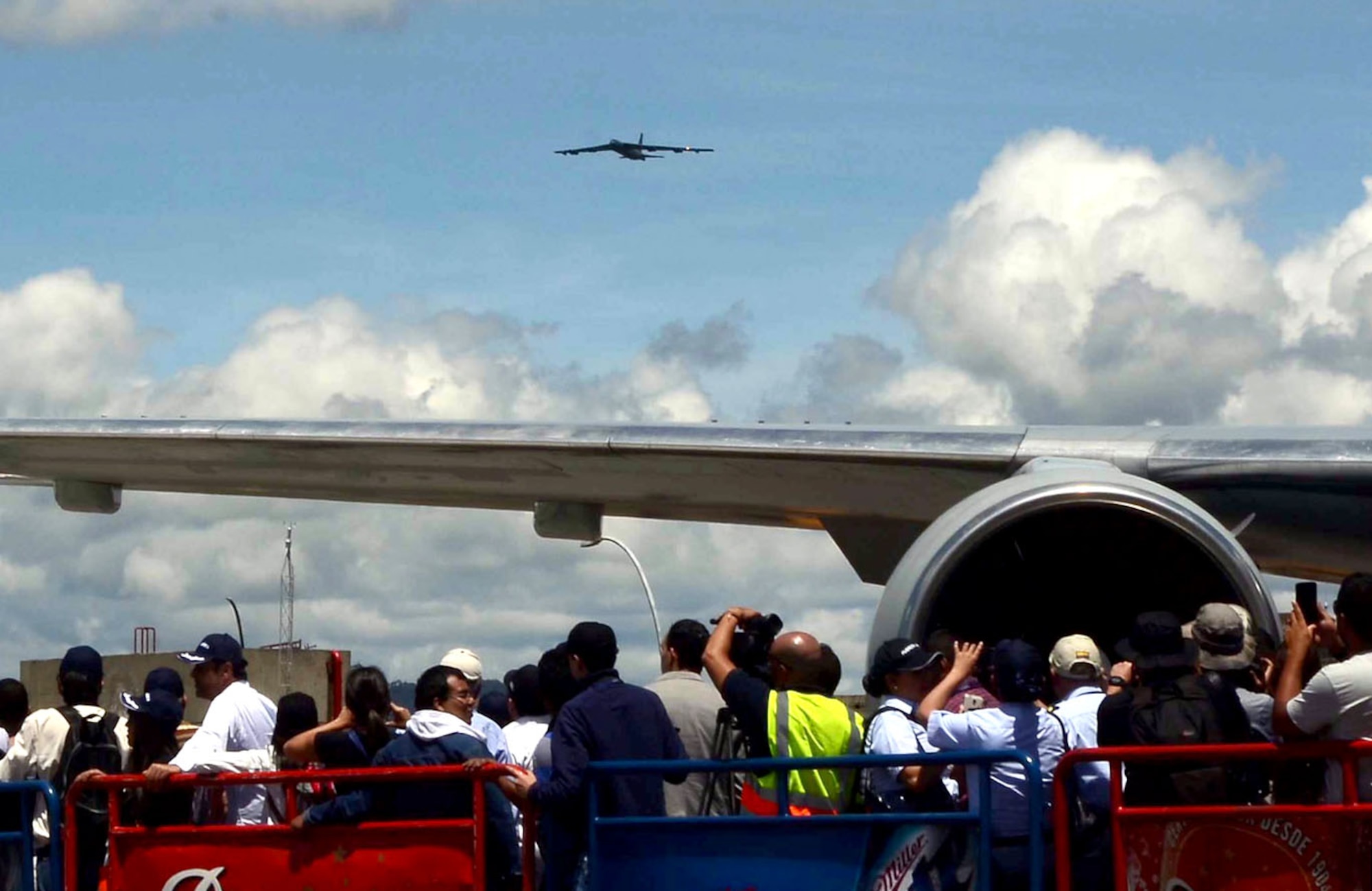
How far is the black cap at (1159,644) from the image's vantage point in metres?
8.32

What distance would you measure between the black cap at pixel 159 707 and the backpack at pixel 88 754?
1.04 ft

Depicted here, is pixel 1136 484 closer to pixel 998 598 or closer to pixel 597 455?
pixel 998 598

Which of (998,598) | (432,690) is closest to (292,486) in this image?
(998,598)

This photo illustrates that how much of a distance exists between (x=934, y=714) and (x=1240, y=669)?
1.42 m

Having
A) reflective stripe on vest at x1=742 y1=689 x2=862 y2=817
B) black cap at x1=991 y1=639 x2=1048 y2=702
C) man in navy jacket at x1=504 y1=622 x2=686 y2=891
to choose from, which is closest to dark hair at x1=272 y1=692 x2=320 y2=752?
man in navy jacket at x1=504 y1=622 x2=686 y2=891

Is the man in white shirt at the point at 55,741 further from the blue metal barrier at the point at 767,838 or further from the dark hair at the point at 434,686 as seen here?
the blue metal barrier at the point at 767,838

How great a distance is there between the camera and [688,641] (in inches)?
392

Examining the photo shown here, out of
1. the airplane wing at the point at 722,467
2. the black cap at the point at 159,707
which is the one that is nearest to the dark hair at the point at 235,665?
the black cap at the point at 159,707

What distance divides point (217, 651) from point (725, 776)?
10.2 feet

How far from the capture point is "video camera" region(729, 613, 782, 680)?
9.68 metres

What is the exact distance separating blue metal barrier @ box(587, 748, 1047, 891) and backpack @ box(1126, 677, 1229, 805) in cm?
46

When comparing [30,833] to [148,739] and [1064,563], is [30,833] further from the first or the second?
[1064,563]

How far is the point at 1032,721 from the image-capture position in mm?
8836

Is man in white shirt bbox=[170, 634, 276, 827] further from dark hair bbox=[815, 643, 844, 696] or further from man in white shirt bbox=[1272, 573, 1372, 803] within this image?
man in white shirt bbox=[1272, 573, 1372, 803]
